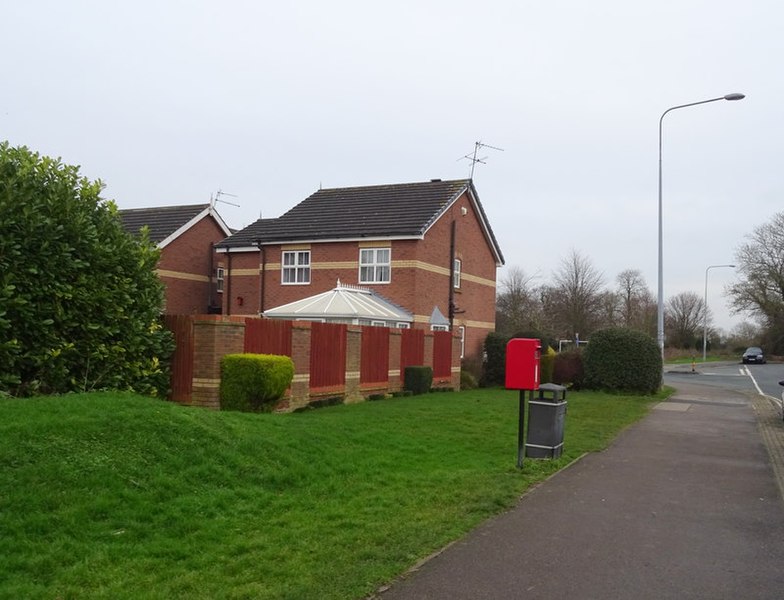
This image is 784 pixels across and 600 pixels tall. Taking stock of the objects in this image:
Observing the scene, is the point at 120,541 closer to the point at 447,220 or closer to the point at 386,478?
the point at 386,478

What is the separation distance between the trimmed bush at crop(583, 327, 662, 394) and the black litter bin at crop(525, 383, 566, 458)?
16384 mm

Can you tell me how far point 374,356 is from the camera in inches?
798

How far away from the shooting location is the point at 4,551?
494cm

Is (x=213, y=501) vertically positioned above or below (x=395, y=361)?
below

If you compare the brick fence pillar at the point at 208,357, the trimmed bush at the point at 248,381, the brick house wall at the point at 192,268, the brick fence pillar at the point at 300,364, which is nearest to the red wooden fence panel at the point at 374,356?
the brick fence pillar at the point at 300,364

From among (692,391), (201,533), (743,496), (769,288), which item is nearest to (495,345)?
(692,391)

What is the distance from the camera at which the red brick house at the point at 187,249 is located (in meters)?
31.1

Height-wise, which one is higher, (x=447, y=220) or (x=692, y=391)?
(x=447, y=220)

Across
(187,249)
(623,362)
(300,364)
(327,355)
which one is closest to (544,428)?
(300,364)

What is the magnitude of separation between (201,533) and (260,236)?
82.2 ft

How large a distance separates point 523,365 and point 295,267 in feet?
68.7

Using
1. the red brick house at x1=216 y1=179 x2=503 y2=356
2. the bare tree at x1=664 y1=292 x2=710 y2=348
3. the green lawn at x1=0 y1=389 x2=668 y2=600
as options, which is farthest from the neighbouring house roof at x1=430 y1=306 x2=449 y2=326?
the bare tree at x1=664 y1=292 x2=710 y2=348

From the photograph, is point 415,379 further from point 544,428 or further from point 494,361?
point 544,428

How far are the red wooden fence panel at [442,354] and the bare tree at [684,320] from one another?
6840 cm
